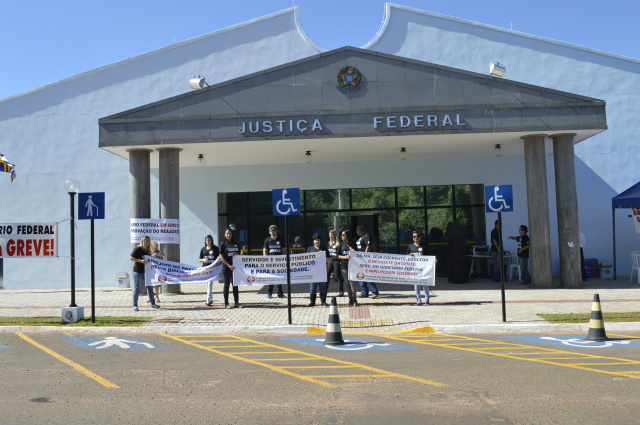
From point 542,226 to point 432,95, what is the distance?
479 centimetres

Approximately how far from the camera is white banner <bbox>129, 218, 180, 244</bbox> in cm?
1616

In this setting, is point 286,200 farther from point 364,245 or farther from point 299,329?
point 364,245

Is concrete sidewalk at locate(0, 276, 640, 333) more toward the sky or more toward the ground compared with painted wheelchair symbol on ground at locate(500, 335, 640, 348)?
more toward the sky

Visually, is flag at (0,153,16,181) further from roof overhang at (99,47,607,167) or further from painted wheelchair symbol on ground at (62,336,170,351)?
painted wheelchair symbol on ground at (62,336,170,351)

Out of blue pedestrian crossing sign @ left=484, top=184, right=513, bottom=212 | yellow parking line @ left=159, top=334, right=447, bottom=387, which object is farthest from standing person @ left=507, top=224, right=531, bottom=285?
yellow parking line @ left=159, top=334, right=447, bottom=387

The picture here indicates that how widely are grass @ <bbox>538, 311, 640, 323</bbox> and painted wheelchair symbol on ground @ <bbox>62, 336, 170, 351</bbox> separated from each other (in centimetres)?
733

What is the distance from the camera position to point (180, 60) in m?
22.5

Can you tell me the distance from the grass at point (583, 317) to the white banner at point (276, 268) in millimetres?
4913

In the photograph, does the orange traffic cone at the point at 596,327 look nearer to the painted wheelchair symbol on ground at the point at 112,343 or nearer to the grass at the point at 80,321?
the painted wheelchair symbol on ground at the point at 112,343

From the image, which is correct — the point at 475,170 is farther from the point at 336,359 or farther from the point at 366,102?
the point at 336,359

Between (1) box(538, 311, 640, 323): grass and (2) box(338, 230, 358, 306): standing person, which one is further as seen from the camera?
(2) box(338, 230, 358, 306): standing person

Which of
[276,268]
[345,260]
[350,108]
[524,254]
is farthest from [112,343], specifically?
[524,254]

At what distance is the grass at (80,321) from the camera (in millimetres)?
12165

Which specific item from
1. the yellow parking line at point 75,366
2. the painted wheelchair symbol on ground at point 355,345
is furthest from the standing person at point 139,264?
the painted wheelchair symbol on ground at point 355,345
